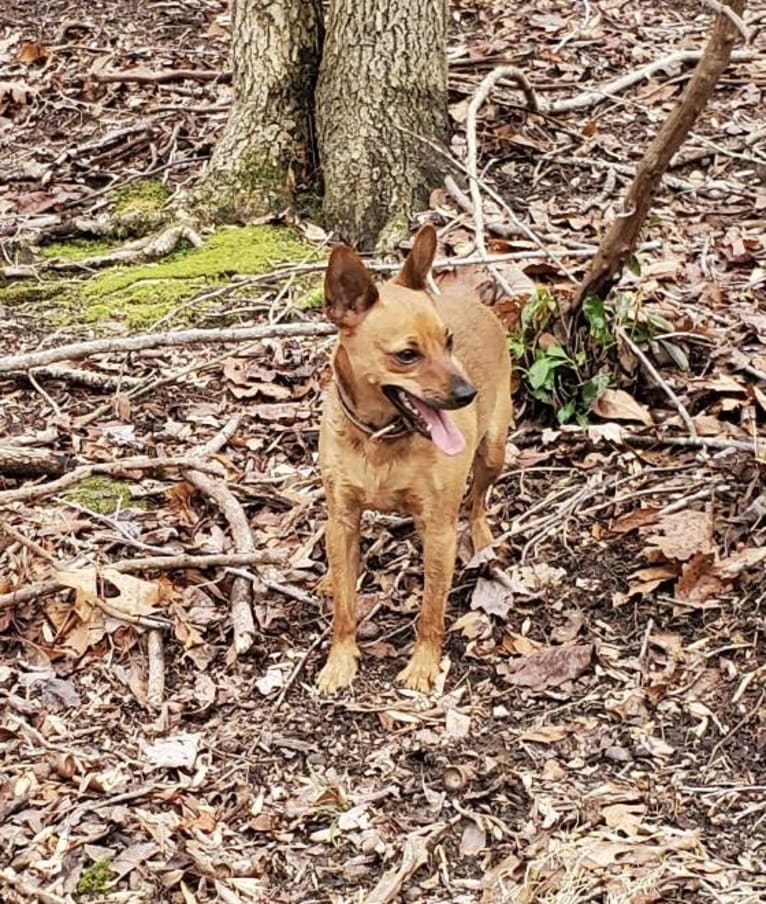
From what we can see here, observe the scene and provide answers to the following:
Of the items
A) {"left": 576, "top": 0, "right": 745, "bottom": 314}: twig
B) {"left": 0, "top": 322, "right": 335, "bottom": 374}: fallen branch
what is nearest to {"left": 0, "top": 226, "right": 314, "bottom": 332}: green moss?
{"left": 0, "top": 322, "right": 335, "bottom": 374}: fallen branch

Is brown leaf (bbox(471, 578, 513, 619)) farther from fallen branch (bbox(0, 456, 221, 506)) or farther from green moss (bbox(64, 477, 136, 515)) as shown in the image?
green moss (bbox(64, 477, 136, 515))

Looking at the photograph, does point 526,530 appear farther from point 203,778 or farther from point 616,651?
point 203,778

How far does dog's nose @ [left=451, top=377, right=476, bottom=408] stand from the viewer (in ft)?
13.6

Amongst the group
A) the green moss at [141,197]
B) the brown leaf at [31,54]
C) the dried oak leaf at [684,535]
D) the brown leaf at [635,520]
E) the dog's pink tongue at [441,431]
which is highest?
the dog's pink tongue at [441,431]

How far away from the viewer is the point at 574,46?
9.12m

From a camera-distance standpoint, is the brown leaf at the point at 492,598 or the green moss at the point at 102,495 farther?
the green moss at the point at 102,495

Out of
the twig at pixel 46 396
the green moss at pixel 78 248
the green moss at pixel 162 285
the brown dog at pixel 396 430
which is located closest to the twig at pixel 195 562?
the brown dog at pixel 396 430

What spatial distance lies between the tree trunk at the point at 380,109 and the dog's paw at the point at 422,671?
3.12 meters

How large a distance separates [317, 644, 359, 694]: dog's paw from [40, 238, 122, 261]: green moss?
370 cm

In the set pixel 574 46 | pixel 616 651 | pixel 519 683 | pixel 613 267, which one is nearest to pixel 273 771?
pixel 519 683

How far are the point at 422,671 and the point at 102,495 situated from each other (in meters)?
1.66

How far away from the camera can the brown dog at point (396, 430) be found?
424 centimetres

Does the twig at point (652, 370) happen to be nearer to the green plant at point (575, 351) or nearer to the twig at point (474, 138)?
the green plant at point (575, 351)

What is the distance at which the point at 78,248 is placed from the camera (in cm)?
774
